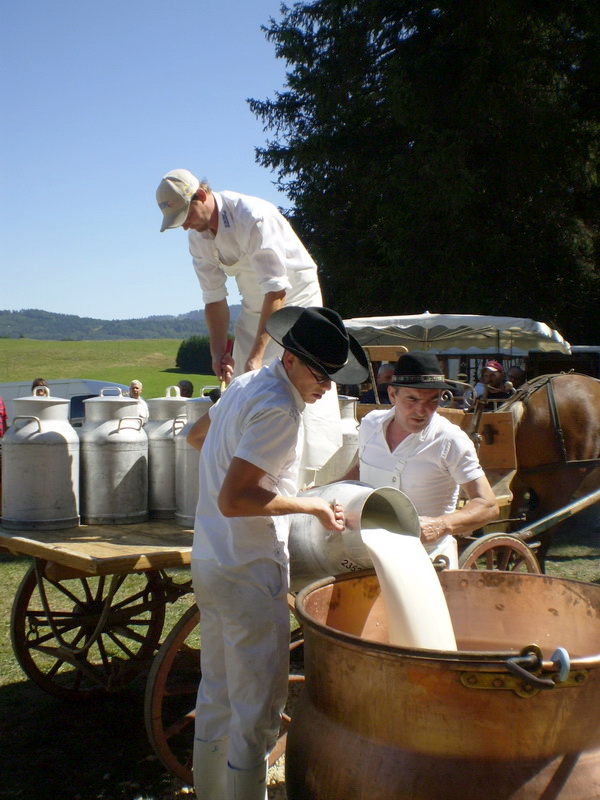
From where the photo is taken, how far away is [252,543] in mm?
2734

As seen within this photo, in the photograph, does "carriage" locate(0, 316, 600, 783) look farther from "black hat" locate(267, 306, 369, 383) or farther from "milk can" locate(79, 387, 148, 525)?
"black hat" locate(267, 306, 369, 383)

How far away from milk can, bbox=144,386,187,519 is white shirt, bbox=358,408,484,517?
106 cm

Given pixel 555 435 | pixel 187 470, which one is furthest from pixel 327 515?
pixel 555 435

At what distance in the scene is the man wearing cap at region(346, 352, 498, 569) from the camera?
12.8 ft

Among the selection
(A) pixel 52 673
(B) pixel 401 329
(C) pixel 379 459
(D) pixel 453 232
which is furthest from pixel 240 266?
(D) pixel 453 232

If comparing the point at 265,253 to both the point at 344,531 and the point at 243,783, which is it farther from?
the point at 243,783

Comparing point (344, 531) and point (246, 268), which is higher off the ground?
point (246, 268)

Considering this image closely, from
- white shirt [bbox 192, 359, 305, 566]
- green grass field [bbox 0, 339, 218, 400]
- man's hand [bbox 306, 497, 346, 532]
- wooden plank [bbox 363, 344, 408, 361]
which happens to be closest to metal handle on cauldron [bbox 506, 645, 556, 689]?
man's hand [bbox 306, 497, 346, 532]

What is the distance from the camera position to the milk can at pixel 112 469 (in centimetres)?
390

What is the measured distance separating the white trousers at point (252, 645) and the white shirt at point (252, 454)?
62mm

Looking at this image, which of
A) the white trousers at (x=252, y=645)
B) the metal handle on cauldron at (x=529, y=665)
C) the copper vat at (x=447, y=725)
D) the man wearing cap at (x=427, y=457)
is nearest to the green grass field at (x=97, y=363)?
the man wearing cap at (x=427, y=457)

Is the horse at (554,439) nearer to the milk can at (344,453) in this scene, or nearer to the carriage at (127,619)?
the carriage at (127,619)

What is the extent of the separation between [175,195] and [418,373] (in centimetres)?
149

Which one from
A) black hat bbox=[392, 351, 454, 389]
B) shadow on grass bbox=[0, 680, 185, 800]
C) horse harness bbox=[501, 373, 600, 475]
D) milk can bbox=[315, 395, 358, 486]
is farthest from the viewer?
horse harness bbox=[501, 373, 600, 475]
